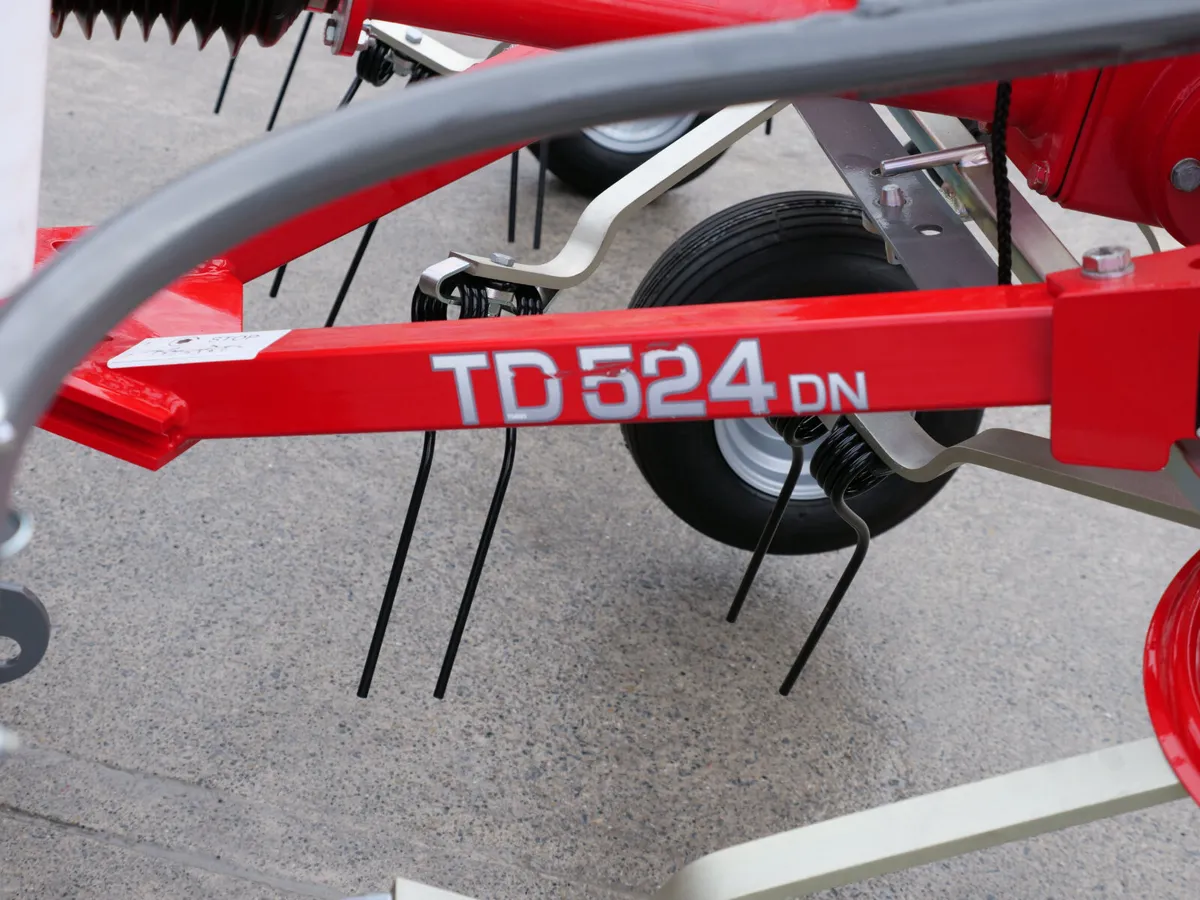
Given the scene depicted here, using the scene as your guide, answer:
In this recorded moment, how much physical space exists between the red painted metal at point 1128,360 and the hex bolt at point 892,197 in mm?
438

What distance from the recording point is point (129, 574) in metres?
1.69

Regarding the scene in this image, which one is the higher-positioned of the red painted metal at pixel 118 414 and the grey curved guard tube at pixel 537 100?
the grey curved guard tube at pixel 537 100

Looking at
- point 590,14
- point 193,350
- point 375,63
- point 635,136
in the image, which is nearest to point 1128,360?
point 590,14

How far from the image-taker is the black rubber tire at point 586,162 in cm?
258

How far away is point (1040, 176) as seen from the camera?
1.20 meters

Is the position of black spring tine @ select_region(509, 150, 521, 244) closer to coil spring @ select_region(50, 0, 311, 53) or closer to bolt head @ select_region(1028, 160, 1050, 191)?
coil spring @ select_region(50, 0, 311, 53)

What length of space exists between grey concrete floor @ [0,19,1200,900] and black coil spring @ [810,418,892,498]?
0.33m

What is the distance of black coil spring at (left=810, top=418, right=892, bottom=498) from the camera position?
1.40 meters

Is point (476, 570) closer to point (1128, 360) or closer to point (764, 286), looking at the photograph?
point (764, 286)

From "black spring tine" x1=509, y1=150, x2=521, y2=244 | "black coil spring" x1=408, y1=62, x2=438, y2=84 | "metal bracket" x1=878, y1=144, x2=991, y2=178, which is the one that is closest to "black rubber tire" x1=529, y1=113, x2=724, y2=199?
"black spring tine" x1=509, y1=150, x2=521, y2=244

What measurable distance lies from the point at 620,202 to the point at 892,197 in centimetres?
35

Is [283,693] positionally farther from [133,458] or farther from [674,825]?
[133,458]

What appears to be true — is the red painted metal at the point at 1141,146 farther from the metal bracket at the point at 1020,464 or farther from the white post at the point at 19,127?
the white post at the point at 19,127

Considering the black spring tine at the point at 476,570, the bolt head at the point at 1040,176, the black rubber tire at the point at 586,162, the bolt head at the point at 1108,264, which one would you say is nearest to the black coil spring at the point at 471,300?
the black spring tine at the point at 476,570
